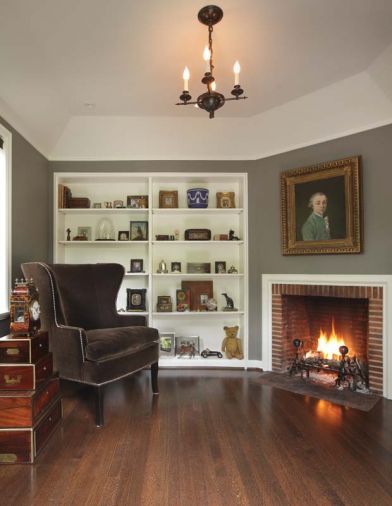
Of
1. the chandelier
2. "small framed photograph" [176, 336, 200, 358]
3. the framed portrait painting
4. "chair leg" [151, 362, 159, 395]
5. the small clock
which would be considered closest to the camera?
the chandelier

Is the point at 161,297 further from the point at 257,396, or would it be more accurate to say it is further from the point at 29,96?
the point at 29,96

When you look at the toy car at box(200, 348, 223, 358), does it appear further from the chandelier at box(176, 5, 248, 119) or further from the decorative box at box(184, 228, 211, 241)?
the chandelier at box(176, 5, 248, 119)

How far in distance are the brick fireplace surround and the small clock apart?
229cm

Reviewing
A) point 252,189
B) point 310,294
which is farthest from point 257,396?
point 252,189

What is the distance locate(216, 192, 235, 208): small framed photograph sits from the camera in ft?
12.4

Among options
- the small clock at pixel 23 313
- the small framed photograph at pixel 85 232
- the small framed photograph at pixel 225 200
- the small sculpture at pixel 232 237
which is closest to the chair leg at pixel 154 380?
the small clock at pixel 23 313

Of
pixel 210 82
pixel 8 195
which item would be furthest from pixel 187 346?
pixel 210 82

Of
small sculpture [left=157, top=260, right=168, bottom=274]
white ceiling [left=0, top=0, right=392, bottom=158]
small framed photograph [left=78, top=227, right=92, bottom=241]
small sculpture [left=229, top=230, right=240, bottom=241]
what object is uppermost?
white ceiling [left=0, top=0, right=392, bottom=158]

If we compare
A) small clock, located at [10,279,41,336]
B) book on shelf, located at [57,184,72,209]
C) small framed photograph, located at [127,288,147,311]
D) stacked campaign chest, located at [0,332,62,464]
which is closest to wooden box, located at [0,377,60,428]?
stacked campaign chest, located at [0,332,62,464]

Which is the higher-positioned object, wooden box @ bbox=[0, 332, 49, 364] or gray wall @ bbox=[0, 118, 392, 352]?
Answer: gray wall @ bbox=[0, 118, 392, 352]

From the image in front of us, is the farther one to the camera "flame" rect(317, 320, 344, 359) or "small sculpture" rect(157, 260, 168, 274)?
"small sculpture" rect(157, 260, 168, 274)

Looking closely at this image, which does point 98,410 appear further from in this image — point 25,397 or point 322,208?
point 322,208

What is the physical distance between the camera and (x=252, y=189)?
12.2 ft

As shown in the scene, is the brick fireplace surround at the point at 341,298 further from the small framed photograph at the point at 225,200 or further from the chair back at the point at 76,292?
the chair back at the point at 76,292
